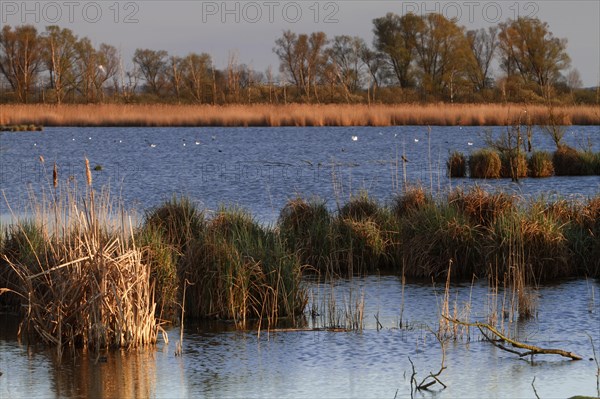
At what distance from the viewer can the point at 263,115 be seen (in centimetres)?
5400

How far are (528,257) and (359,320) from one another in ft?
11.3

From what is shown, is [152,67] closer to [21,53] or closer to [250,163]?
[21,53]

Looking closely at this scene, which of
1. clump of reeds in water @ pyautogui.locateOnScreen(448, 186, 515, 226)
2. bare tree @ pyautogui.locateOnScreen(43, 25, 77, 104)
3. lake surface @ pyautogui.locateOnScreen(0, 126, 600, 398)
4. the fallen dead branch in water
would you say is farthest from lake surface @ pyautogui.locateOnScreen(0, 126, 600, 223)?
bare tree @ pyautogui.locateOnScreen(43, 25, 77, 104)

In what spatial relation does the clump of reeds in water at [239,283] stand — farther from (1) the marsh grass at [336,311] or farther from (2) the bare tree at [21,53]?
(2) the bare tree at [21,53]

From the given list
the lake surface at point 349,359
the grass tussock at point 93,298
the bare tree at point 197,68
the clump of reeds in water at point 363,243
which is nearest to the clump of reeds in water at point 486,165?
the clump of reeds in water at point 363,243

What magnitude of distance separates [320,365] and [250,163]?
1033 inches

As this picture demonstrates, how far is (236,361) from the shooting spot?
9.27m

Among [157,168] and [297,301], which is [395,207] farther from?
[157,168]

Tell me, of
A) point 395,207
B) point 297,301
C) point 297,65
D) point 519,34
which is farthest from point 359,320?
point 297,65

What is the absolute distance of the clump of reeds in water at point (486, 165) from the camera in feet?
88.8

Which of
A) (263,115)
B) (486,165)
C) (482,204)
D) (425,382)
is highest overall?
(263,115)

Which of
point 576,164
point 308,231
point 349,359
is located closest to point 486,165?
point 576,164

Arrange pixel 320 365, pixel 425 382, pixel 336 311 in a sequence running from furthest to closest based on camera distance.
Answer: pixel 336 311
pixel 320 365
pixel 425 382

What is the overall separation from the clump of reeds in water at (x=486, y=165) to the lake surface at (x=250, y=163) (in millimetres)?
718
